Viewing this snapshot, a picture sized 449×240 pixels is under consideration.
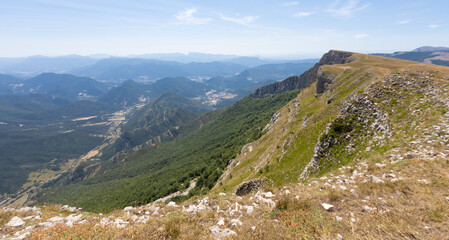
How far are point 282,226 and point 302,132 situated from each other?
29.4 meters

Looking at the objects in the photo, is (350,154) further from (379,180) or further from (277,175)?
(277,175)

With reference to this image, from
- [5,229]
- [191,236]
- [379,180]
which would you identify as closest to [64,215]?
[5,229]

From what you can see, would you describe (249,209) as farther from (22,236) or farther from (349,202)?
(22,236)

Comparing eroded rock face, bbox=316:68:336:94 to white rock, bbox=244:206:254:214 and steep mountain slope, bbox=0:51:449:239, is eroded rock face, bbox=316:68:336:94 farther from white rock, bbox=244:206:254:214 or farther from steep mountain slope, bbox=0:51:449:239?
white rock, bbox=244:206:254:214

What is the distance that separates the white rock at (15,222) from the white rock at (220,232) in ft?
42.9

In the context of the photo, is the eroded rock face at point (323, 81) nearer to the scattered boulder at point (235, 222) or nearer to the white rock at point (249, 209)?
the white rock at point (249, 209)

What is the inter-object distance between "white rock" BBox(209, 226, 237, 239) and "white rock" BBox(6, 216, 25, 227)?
1307 cm

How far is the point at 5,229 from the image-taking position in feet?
37.3

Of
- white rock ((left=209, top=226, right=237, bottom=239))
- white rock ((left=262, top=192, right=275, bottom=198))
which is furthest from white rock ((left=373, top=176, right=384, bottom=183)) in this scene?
white rock ((left=209, top=226, right=237, bottom=239))

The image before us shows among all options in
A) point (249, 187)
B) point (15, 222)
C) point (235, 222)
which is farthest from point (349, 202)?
point (15, 222)

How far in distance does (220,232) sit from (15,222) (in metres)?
14.3

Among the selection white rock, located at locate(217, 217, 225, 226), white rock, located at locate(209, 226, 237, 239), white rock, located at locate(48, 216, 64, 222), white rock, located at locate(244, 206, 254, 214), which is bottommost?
white rock, located at locate(48, 216, 64, 222)

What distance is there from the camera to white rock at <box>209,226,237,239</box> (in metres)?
9.06

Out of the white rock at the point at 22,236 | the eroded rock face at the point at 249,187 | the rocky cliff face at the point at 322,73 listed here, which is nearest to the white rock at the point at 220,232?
the white rock at the point at 22,236
